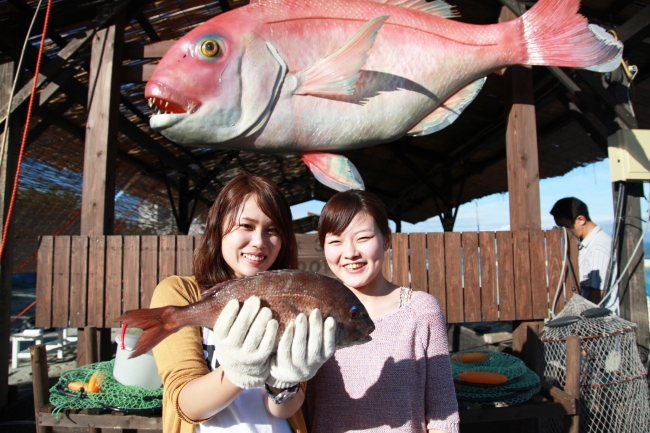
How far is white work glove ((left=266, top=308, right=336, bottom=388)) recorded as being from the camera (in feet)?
3.49

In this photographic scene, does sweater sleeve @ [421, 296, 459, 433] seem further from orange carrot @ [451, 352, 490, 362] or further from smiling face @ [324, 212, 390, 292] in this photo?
orange carrot @ [451, 352, 490, 362]

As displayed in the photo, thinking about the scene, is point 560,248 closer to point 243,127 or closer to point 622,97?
point 622,97

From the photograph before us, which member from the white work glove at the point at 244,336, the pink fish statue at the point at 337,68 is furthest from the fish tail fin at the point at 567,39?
the white work glove at the point at 244,336

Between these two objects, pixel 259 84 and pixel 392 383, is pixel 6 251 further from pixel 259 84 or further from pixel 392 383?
pixel 392 383

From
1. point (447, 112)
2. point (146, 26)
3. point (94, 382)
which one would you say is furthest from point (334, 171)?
point (146, 26)

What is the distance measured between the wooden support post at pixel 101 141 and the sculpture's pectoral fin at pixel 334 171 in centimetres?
173

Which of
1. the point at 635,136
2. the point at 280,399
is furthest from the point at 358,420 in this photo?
the point at 635,136

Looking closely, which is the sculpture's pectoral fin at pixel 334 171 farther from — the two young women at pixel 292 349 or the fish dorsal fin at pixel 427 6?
the fish dorsal fin at pixel 427 6

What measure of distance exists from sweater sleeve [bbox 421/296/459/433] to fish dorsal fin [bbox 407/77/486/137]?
0.91m

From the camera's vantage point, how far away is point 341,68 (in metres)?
1.67

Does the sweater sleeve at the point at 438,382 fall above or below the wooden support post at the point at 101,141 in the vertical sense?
below

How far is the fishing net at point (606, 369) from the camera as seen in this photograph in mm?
2781

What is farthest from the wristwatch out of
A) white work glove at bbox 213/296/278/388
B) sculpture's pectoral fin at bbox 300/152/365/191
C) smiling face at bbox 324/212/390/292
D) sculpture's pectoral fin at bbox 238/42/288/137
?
sculpture's pectoral fin at bbox 238/42/288/137

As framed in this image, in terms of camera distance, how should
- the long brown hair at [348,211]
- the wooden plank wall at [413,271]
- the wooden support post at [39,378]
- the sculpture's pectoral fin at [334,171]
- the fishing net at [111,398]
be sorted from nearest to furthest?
the long brown hair at [348,211] → the sculpture's pectoral fin at [334,171] → the fishing net at [111,398] → the wooden support post at [39,378] → the wooden plank wall at [413,271]
